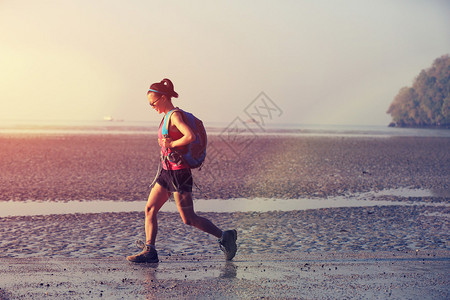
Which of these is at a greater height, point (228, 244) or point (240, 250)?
point (228, 244)

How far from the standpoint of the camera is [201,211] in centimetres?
1187

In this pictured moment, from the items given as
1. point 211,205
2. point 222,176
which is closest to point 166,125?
point 211,205

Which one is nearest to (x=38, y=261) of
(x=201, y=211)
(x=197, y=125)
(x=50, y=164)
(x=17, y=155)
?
(x=197, y=125)

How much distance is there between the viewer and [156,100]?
6.78 metres

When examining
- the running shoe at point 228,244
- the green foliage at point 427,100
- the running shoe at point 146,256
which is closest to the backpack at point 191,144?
the running shoe at point 228,244

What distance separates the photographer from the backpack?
21.9 feet

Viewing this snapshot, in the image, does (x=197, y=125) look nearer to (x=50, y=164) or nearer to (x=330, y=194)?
(x=330, y=194)

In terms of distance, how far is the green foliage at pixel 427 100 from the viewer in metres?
115

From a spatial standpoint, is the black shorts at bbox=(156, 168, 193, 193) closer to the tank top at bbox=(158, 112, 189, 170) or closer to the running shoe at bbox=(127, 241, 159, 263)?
the tank top at bbox=(158, 112, 189, 170)

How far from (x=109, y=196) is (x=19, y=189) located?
2.62 metres

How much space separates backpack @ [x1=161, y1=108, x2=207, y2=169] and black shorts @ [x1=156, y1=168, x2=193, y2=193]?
0.13 meters

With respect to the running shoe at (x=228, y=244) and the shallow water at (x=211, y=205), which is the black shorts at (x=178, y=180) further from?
the shallow water at (x=211, y=205)

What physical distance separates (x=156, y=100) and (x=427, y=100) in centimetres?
11866

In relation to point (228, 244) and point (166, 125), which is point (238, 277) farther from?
point (166, 125)
